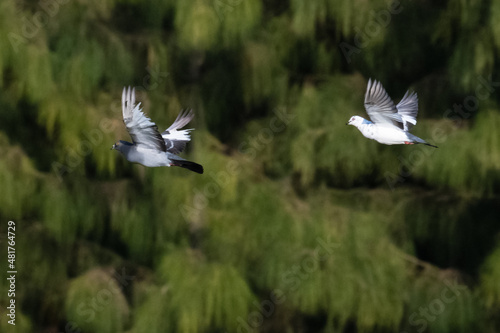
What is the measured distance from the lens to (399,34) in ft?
23.5

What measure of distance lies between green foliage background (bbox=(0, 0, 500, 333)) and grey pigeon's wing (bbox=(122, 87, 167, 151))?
2366 mm

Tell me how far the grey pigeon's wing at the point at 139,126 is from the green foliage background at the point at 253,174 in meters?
2.37

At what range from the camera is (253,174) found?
6.85 m

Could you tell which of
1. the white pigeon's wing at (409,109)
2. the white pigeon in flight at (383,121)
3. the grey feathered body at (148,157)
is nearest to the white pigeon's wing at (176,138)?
the grey feathered body at (148,157)

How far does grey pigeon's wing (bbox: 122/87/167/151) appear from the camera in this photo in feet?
13.4

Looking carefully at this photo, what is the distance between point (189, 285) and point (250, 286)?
1.53 feet

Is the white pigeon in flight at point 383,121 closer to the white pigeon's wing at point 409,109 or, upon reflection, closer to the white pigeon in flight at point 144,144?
the white pigeon's wing at point 409,109

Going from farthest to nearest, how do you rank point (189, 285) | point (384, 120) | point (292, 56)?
point (292, 56)
point (189, 285)
point (384, 120)

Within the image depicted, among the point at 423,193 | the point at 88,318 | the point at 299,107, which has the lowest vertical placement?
the point at 88,318

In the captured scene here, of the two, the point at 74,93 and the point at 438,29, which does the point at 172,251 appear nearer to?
the point at 74,93

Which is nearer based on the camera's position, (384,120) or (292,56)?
(384,120)

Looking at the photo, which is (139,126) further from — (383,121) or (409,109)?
(409,109)

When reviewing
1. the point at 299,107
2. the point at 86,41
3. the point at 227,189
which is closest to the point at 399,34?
the point at 299,107

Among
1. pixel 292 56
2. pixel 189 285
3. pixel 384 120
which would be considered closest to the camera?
pixel 384 120
